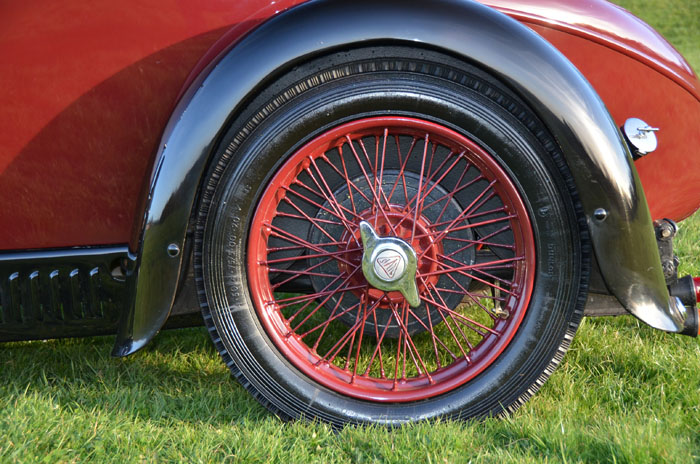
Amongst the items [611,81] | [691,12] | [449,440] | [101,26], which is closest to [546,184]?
[611,81]

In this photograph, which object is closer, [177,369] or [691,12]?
[177,369]

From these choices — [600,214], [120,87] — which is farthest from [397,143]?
[120,87]

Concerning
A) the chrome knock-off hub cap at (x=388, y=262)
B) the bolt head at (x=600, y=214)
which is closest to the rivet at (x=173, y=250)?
the chrome knock-off hub cap at (x=388, y=262)

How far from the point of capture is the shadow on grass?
2051 millimetres

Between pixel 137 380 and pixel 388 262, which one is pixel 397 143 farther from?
pixel 137 380

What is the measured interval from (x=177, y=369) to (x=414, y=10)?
152 cm

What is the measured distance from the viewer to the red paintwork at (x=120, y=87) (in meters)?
1.81

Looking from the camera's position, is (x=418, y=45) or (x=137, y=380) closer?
(x=418, y=45)

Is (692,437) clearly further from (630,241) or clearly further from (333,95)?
(333,95)

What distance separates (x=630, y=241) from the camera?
1.76 meters

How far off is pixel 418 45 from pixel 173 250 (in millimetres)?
888

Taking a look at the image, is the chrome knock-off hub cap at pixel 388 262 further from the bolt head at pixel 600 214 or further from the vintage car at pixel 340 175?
the bolt head at pixel 600 214

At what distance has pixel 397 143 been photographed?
1.90 meters

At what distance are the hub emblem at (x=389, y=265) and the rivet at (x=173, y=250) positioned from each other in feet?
1.84
